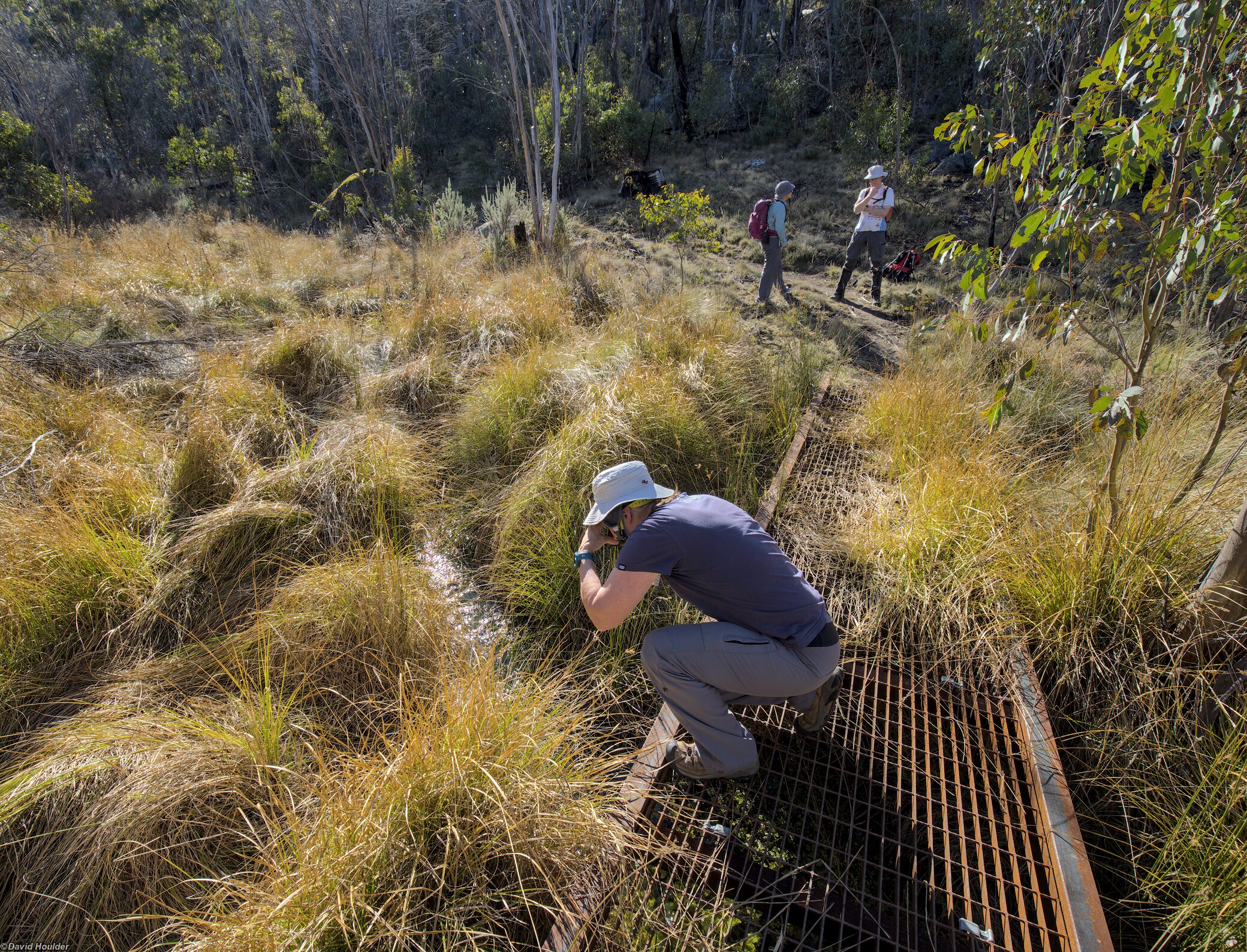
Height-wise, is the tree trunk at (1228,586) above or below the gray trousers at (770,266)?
above

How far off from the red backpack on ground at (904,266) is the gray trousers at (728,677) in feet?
27.2

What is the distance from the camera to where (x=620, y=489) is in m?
2.48

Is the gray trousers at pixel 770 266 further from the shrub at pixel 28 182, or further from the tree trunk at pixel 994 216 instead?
the shrub at pixel 28 182

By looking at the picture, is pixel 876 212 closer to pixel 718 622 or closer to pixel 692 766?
pixel 718 622

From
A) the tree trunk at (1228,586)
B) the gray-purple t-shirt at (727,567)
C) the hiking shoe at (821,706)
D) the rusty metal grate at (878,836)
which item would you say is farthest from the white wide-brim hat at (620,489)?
the tree trunk at (1228,586)

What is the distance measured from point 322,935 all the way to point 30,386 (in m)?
5.28

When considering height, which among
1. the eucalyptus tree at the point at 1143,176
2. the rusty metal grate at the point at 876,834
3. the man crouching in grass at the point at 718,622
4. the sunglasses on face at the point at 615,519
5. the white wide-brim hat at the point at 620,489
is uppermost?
the eucalyptus tree at the point at 1143,176

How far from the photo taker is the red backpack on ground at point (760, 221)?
7.85 metres

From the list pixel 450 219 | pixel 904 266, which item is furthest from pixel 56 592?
pixel 904 266

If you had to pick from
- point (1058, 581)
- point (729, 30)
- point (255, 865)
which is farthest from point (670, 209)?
point (729, 30)

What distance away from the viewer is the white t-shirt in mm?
7816

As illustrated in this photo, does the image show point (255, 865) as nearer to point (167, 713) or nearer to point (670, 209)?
point (167, 713)

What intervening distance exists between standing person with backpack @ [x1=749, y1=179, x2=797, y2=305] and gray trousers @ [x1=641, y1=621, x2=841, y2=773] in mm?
6437

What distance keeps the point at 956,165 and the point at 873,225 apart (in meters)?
7.68
